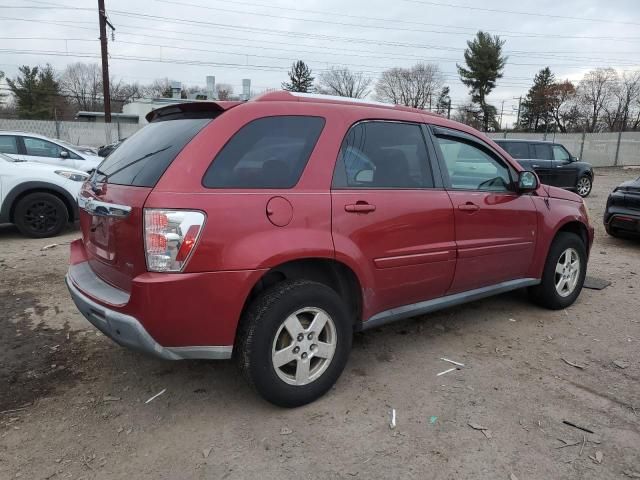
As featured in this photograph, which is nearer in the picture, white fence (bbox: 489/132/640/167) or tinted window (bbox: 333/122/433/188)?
tinted window (bbox: 333/122/433/188)

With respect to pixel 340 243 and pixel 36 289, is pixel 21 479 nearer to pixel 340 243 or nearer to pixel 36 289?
pixel 340 243

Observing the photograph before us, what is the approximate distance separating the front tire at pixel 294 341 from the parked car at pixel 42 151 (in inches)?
297

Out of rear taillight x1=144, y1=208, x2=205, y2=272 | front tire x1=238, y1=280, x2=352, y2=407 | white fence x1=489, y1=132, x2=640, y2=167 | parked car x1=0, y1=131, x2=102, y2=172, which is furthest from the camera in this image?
white fence x1=489, y1=132, x2=640, y2=167

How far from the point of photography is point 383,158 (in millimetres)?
3242

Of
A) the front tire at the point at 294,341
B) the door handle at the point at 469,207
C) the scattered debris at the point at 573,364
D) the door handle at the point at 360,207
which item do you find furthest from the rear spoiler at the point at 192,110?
the scattered debris at the point at 573,364

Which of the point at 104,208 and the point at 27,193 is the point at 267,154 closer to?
the point at 104,208

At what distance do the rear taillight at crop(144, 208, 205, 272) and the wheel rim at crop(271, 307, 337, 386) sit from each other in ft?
2.22

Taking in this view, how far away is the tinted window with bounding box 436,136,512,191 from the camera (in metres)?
3.67

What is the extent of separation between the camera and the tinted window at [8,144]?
8820mm

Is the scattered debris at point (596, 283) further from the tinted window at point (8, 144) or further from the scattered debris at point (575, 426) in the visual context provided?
the tinted window at point (8, 144)

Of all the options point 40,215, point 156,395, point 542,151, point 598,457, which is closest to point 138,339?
point 156,395

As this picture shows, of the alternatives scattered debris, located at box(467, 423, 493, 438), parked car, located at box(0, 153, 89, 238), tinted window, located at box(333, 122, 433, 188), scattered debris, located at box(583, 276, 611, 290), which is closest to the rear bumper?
tinted window, located at box(333, 122, 433, 188)

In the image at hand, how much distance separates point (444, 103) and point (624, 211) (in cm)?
6065

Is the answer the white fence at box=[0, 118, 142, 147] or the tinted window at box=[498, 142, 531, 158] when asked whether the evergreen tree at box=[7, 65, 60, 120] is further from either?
the tinted window at box=[498, 142, 531, 158]
